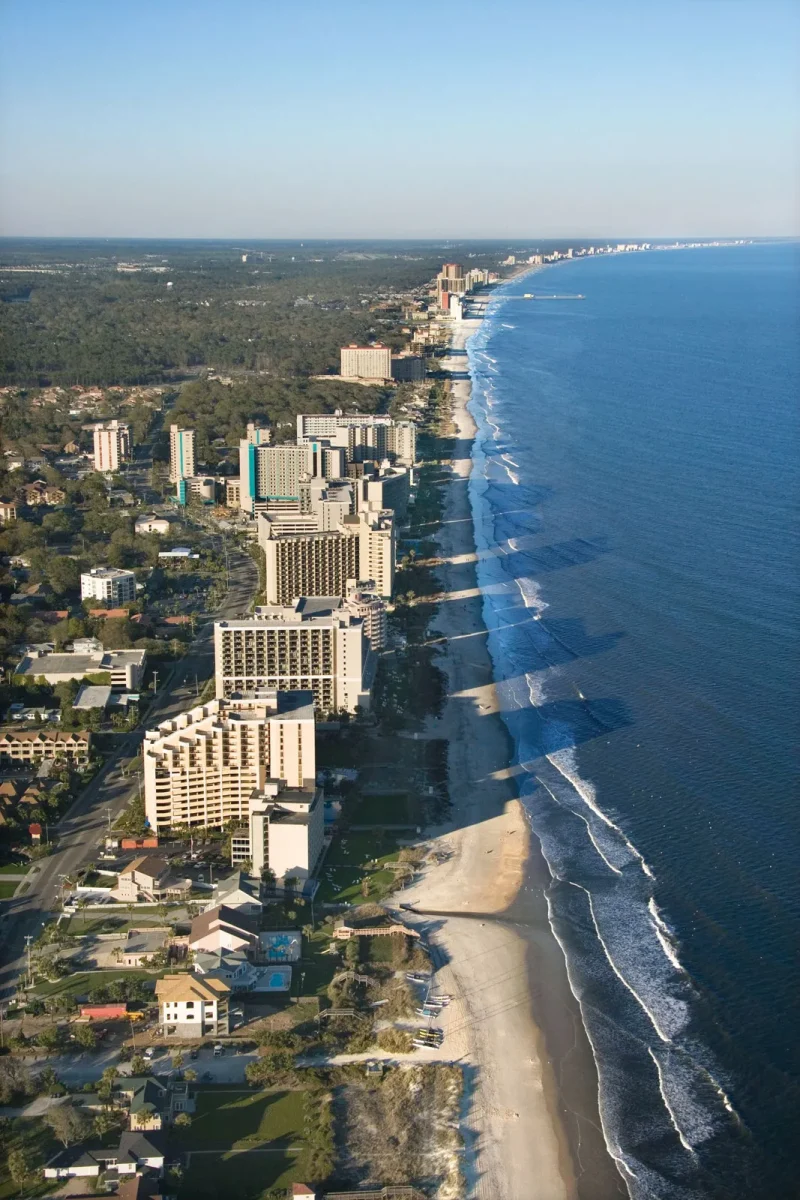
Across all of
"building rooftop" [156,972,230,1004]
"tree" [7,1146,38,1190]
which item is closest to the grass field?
"building rooftop" [156,972,230,1004]

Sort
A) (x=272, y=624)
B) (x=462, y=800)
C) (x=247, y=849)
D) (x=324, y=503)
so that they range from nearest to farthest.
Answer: (x=247, y=849), (x=462, y=800), (x=272, y=624), (x=324, y=503)

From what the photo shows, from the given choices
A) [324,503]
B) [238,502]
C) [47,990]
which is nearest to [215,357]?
[238,502]

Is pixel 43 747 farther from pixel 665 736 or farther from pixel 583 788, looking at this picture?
pixel 665 736

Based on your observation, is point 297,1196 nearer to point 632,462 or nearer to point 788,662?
point 788,662

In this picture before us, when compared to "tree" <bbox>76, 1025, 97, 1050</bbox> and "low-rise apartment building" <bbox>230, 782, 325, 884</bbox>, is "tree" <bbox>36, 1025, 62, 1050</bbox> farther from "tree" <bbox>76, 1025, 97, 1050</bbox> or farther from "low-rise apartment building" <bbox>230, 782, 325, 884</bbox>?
"low-rise apartment building" <bbox>230, 782, 325, 884</bbox>

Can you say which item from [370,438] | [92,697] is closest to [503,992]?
[92,697]

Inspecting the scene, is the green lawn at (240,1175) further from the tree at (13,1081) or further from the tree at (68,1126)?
the tree at (13,1081)
